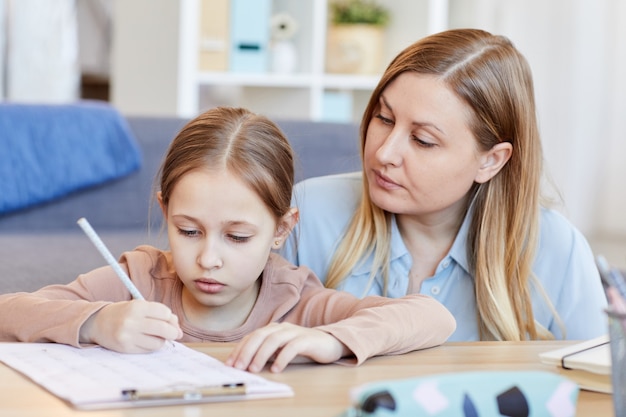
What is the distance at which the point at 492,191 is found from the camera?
1668 mm

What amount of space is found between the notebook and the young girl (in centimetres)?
15

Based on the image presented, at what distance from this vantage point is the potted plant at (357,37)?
4023mm

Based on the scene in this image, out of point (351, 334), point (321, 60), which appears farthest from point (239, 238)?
point (321, 60)

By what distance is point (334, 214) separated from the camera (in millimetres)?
1756

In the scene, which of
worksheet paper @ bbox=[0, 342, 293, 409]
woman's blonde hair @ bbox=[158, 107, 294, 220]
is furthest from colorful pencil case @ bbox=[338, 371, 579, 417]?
woman's blonde hair @ bbox=[158, 107, 294, 220]

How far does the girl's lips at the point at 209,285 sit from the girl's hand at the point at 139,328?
0.21 m

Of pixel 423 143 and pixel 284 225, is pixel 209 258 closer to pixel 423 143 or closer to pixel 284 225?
pixel 284 225

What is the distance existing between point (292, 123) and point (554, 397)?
2114mm

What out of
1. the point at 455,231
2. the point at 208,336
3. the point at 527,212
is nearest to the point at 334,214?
the point at 455,231

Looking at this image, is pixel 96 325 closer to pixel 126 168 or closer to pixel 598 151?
pixel 126 168

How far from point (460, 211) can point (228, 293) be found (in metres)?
0.61

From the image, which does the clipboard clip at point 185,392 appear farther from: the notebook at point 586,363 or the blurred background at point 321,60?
the blurred background at point 321,60

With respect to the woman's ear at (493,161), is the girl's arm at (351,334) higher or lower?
lower

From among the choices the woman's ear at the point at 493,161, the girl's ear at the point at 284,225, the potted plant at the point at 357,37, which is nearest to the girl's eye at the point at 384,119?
the woman's ear at the point at 493,161
